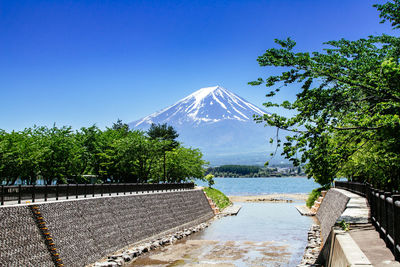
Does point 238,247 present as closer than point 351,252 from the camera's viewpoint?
No

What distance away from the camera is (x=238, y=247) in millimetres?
29766

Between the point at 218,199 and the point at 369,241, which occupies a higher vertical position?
the point at 369,241

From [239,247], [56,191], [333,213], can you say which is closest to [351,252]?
[56,191]

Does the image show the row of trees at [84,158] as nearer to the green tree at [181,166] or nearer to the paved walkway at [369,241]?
the green tree at [181,166]

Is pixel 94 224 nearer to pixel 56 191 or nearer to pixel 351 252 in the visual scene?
pixel 56 191

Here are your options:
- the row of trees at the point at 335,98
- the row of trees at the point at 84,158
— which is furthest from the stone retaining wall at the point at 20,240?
the row of trees at the point at 84,158

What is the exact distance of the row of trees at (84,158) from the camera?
162 feet

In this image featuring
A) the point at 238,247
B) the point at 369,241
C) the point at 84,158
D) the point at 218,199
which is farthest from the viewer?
the point at 218,199

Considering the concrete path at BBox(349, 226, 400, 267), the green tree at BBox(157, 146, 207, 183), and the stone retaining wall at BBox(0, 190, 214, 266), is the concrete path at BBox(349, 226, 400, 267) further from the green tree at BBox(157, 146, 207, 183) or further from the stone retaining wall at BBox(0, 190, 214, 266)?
the green tree at BBox(157, 146, 207, 183)

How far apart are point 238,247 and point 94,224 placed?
11210 mm

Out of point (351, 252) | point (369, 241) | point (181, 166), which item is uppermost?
point (181, 166)

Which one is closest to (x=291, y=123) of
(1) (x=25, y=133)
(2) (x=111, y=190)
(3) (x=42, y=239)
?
(3) (x=42, y=239)

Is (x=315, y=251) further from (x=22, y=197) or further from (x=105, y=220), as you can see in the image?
(x=22, y=197)

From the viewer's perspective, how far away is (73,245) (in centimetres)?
2047
